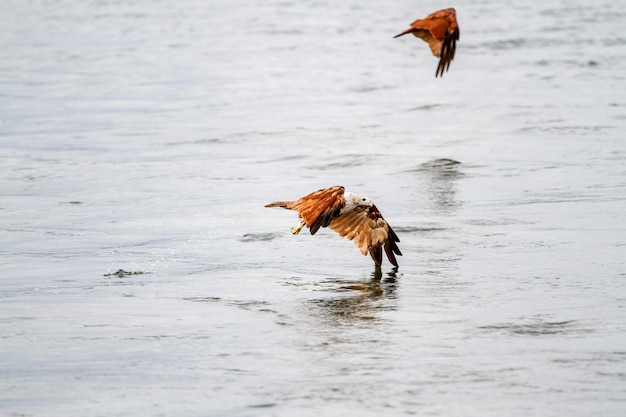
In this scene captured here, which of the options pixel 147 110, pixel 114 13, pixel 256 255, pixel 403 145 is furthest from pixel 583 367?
pixel 114 13

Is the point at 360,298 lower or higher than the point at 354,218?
lower

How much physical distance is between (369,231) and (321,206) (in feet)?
1.32

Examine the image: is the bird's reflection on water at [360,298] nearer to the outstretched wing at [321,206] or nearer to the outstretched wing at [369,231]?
the outstretched wing at [369,231]

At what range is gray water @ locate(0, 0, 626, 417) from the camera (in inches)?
285

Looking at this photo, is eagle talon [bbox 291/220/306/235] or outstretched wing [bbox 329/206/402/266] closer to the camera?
eagle talon [bbox 291/220/306/235]

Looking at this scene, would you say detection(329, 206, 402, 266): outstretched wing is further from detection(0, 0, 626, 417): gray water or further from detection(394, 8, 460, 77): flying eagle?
detection(394, 8, 460, 77): flying eagle

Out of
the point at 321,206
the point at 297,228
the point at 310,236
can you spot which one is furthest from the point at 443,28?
the point at 297,228

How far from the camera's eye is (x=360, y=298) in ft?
29.6

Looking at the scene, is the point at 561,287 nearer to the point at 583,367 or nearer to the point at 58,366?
the point at 583,367

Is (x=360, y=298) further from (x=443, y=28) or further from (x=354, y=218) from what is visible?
(x=443, y=28)

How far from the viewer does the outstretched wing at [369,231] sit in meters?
9.72

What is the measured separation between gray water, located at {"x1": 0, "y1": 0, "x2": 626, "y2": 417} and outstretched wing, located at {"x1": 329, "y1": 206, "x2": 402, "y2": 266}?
172mm

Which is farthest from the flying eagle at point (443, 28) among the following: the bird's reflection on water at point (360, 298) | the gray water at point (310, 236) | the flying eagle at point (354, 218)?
the bird's reflection on water at point (360, 298)

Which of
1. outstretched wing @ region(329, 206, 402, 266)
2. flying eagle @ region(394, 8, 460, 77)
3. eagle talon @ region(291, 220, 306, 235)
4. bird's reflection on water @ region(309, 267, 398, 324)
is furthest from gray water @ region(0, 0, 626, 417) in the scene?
flying eagle @ region(394, 8, 460, 77)
